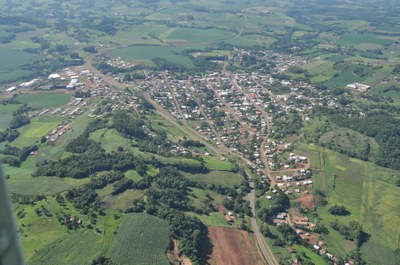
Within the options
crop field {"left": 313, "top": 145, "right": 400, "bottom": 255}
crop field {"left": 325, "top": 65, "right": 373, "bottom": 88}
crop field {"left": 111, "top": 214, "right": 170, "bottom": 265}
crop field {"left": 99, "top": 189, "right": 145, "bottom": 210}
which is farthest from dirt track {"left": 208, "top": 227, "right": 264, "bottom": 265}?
crop field {"left": 325, "top": 65, "right": 373, "bottom": 88}

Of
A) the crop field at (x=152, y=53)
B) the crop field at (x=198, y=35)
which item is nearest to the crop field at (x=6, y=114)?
the crop field at (x=152, y=53)

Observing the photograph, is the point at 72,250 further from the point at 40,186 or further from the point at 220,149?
the point at 220,149

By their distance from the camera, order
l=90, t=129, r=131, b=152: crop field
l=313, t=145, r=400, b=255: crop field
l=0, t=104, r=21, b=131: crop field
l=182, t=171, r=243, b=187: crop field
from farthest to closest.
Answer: l=0, t=104, r=21, b=131: crop field, l=90, t=129, r=131, b=152: crop field, l=182, t=171, r=243, b=187: crop field, l=313, t=145, r=400, b=255: crop field

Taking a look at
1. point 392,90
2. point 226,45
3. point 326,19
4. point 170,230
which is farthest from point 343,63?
point 170,230

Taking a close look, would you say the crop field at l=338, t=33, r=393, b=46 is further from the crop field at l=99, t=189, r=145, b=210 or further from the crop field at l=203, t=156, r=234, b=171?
the crop field at l=99, t=189, r=145, b=210

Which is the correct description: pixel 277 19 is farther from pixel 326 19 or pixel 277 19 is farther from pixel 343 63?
pixel 343 63

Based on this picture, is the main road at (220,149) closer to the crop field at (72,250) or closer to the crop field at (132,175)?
the crop field at (132,175)

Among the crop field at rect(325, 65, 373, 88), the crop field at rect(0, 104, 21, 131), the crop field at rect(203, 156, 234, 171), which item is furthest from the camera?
the crop field at rect(325, 65, 373, 88)
